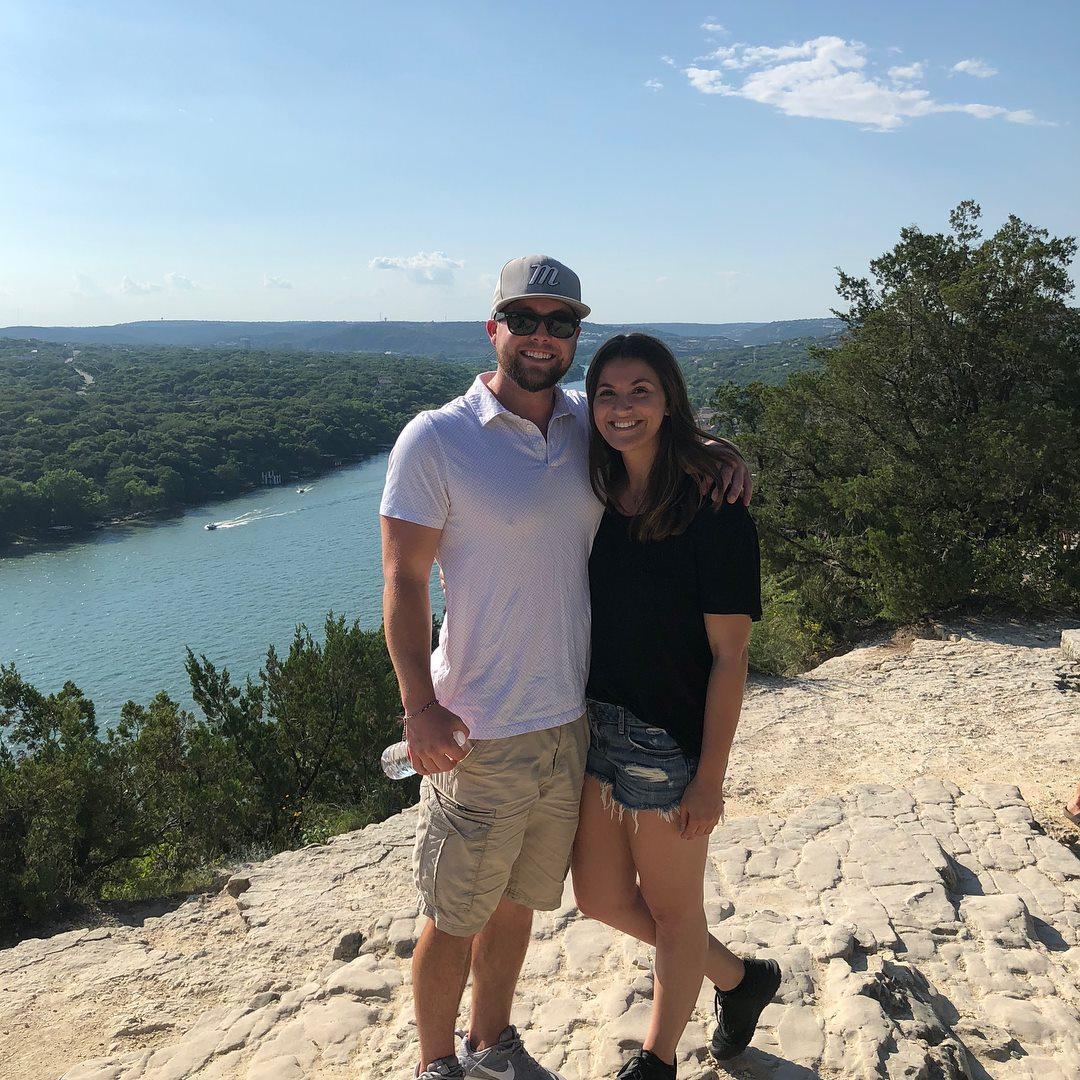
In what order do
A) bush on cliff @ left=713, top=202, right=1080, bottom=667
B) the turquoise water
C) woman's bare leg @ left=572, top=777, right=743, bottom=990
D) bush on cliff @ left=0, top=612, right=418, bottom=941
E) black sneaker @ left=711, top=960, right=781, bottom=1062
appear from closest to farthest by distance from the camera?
woman's bare leg @ left=572, top=777, right=743, bottom=990
black sneaker @ left=711, top=960, right=781, bottom=1062
bush on cliff @ left=0, top=612, right=418, bottom=941
bush on cliff @ left=713, top=202, right=1080, bottom=667
the turquoise water

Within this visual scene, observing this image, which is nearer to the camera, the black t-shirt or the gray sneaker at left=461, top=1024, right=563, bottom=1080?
the black t-shirt

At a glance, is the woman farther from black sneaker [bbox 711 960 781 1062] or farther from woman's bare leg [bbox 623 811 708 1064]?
black sneaker [bbox 711 960 781 1062]

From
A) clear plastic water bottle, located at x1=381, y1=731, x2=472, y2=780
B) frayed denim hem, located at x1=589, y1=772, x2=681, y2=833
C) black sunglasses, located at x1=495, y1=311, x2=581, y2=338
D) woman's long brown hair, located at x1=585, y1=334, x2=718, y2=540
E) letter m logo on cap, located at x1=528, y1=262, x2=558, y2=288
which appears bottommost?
frayed denim hem, located at x1=589, y1=772, x2=681, y2=833

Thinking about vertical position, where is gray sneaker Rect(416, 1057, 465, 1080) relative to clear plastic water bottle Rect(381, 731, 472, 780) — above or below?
below

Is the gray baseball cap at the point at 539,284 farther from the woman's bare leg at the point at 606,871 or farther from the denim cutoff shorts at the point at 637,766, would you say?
the woman's bare leg at the point at 606,871

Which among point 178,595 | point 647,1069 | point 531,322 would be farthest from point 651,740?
point 178,595

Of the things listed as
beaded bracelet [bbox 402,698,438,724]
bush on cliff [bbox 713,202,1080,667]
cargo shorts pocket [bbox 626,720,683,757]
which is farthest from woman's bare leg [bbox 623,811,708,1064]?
bush on cliff [bbox 713,202,1080,667]

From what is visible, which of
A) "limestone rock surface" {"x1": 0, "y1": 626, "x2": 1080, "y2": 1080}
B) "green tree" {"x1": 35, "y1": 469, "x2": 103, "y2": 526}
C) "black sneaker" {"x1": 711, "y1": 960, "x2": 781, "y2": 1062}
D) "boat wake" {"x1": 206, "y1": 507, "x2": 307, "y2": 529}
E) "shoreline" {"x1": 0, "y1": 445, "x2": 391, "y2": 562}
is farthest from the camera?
"boat wake" {"x1": 206, "y1": 507, "x2": 307, "y2": 529}

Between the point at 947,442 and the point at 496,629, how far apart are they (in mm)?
9294

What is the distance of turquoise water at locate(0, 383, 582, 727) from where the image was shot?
25.7 meters

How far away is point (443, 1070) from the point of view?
6.70 ft

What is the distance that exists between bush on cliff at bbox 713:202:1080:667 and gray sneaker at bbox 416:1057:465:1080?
21.8 feet

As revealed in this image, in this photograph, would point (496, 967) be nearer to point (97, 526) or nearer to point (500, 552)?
point (500, 552)

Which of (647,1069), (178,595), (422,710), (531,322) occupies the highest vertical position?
(531,322)
